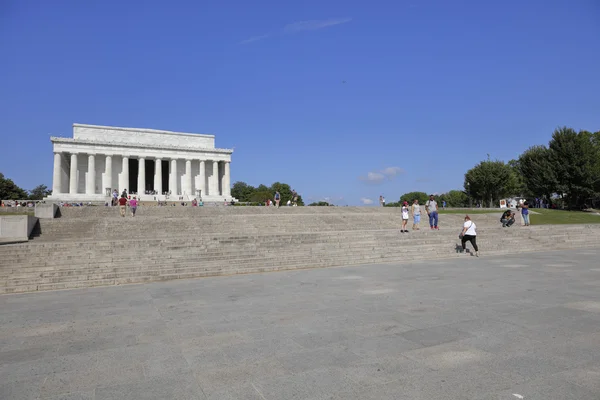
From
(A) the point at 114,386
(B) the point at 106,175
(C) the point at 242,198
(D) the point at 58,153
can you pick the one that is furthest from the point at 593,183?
(C) the point at 242,198

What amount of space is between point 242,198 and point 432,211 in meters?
89.6

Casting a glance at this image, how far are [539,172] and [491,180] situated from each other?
748 cm

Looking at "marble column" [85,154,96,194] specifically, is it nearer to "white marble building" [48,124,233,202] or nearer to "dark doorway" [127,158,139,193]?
"white marble building" [48,124,233,202]

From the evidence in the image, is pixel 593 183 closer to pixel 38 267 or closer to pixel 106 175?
pixel 38 267

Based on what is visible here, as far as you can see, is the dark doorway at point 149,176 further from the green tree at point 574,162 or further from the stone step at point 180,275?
the green tree at point 574,162

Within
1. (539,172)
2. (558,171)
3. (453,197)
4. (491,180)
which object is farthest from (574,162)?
(453,197)

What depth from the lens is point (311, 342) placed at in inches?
216

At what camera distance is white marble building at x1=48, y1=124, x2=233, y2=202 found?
178 feet

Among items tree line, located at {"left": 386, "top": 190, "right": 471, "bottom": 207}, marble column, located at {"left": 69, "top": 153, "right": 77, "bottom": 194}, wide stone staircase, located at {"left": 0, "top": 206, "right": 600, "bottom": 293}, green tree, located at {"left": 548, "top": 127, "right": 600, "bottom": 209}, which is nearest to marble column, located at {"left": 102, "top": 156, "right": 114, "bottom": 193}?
marble column, located at {"left": 69, "top": 153, "right": 77, "bottom": 194}

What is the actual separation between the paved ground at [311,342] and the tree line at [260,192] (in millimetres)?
80538

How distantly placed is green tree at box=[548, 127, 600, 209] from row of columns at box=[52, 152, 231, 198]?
47369mm

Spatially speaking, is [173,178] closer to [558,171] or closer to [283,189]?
[283,189]

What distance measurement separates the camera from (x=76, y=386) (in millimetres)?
4184

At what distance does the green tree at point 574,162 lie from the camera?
4875 centimetres
